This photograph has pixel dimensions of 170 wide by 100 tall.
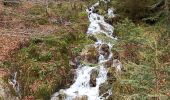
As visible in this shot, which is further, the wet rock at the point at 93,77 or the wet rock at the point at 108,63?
the wet rock at the point at 108,63

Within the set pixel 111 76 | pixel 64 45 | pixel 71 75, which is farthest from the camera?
pixel 64 45

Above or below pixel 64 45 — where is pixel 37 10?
above

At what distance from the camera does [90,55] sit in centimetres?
1623

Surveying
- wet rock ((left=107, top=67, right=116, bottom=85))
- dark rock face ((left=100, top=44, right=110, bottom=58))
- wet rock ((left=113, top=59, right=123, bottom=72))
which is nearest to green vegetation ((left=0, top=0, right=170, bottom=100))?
wet rock ((left=107, top=67, right=116, bottom=85))

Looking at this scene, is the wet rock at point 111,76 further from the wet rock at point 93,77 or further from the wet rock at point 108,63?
the wet rock at point 93,77

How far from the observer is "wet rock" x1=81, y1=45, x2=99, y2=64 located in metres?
16.1

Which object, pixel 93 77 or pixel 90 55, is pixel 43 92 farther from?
pixel 90 55

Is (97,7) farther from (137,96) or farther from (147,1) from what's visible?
(137,96)

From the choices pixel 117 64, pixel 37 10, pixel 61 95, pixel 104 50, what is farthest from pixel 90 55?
pixel 37 10

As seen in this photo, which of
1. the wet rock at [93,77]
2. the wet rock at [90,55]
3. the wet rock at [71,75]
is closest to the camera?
the wet rock at [93,77]

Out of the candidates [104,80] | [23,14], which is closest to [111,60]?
[104,80]

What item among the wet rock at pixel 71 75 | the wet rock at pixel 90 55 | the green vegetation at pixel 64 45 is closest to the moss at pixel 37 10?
the green vegetation at pixel 64 45

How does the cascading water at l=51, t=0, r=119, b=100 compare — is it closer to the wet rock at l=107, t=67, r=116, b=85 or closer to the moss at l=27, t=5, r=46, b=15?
the wet rock at l=107, t=67, r=116, b=85

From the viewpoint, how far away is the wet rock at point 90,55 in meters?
16.1
